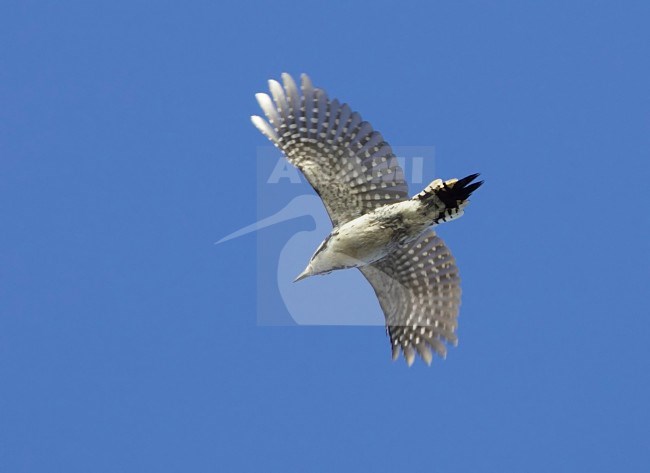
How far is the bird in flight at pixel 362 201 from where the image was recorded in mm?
6043

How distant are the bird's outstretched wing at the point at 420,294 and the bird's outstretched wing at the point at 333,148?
1.21 ft

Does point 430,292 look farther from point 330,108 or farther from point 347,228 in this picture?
point 330,108

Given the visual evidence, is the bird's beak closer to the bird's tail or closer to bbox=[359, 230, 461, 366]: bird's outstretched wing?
bbox=[359, 230, 461, 366]: bird's outstretched wing

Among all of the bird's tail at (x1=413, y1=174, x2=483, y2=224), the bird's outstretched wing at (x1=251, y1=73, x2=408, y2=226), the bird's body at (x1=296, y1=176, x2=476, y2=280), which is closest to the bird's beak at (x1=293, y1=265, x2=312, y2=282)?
the bird's body at (x1=296, y1=176, x2=476, y2=280)

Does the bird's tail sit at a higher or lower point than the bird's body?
higher

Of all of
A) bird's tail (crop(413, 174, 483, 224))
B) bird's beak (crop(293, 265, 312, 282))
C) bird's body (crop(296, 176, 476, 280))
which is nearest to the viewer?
bird's tail (crop(413, 174, 483, 224))

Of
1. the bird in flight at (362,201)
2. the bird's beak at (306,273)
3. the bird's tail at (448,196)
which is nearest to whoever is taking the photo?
the bird's tail at (448,196)

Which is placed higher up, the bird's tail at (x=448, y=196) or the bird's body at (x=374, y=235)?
the bird's tail at (x=448, y=196)

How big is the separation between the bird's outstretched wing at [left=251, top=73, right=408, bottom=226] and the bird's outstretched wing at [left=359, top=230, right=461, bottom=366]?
37 cm

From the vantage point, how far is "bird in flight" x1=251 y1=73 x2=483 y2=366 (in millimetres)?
6043

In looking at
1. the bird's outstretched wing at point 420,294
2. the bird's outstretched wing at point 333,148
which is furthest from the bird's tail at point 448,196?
the bird's outstretched wing at point 420,294

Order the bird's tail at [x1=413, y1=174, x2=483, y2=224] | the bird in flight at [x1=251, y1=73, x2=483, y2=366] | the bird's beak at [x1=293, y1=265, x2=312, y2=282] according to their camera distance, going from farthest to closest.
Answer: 1. the bird's beak at [x1=293, y1=265, x2=312, y2=282]
2. the bird in flight at [x1=251, y1=73, x2=483, y2=366]
3. the bird's tail at [x1=413, y1=174, x2=483, y2=224]

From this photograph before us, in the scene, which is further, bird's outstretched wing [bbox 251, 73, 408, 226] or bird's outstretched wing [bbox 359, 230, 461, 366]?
bird's outstretched wing [bbox 359, 230, 461, 366]

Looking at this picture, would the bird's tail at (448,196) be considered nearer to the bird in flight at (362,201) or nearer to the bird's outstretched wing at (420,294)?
the bird in flight at (362,201)
